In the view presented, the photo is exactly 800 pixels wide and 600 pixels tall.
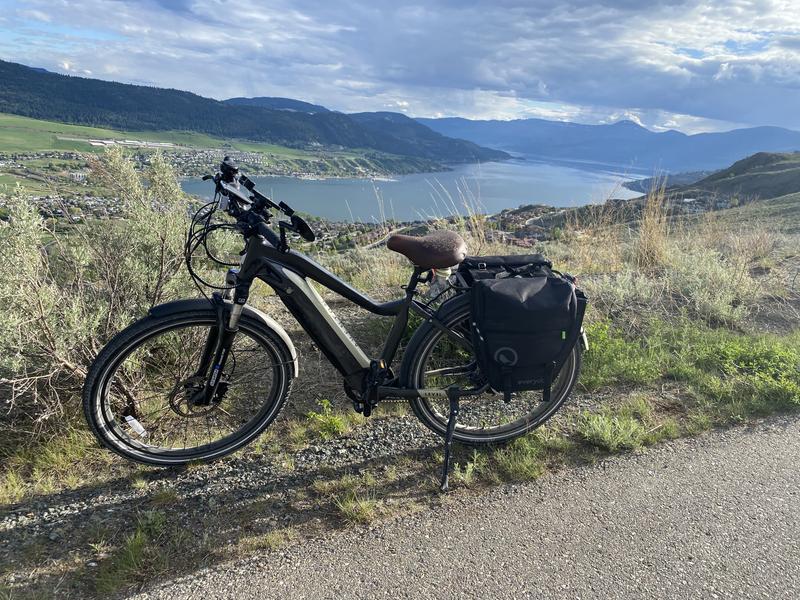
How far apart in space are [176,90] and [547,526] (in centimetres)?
10806

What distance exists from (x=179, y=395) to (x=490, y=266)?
198cm

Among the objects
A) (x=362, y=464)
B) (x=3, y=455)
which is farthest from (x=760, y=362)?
(x=3, y=455)

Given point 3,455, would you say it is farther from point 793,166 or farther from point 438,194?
point 793,166

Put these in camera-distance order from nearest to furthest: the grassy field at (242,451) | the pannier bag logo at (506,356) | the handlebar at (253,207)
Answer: the grassy field at (242,451) → the handlebar at (253,207) → the pannier bag logo at (506,356)

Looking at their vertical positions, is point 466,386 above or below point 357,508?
above

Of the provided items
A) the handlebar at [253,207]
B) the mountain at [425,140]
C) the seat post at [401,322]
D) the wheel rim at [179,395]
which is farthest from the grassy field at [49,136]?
the mountain at [425,140]

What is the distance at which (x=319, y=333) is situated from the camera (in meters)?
2.69

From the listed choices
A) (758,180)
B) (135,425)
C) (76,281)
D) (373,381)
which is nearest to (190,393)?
(135,425)

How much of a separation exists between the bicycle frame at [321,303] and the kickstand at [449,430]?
6 cm

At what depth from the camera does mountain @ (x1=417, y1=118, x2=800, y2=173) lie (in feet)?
227

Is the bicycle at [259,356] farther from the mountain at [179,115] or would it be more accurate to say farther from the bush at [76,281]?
the mountain at [179,115]

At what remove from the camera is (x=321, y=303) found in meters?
2.65

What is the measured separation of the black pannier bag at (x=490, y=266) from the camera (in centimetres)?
261

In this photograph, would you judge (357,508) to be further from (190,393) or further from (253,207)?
(253,207)
